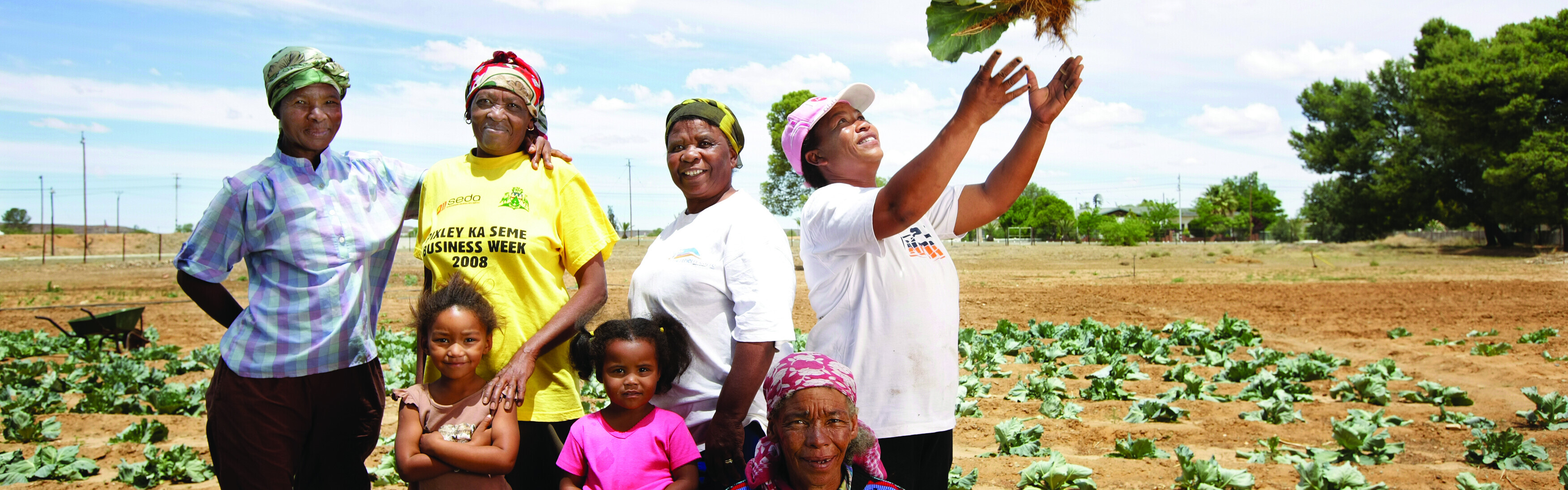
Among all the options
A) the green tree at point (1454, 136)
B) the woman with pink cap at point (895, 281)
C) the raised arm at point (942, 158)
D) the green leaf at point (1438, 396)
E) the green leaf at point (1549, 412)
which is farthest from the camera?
the green tree at point (1454, 136)

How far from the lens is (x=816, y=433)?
7.47ft

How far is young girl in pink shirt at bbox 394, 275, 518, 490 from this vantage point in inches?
99.5

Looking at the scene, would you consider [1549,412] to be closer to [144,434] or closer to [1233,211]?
[144,434]

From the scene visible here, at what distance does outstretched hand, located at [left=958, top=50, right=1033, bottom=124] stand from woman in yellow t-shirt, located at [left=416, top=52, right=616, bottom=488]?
118cm

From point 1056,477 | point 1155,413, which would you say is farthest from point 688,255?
point 1155,413

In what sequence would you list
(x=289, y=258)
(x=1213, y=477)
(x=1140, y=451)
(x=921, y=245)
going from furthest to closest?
(x=1140, y=451)
(x=1213, y=477)
(x=289, y=258)
(x=921, y=245)

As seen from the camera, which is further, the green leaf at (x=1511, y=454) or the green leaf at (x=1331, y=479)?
the green leaf at (x=1511, y=454)

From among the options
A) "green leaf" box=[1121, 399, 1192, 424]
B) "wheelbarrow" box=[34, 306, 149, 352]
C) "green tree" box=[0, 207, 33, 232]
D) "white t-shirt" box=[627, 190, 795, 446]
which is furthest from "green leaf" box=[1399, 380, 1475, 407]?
"green tree" box=[0, 207, 33, 232]

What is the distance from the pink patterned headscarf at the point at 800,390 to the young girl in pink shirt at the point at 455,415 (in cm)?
73

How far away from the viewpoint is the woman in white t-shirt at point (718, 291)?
2404mm

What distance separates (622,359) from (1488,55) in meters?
41.6

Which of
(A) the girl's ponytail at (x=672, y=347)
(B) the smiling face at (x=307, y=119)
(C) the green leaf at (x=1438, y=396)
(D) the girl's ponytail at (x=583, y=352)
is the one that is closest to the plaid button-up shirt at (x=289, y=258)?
(B) the smiling face at (x=307, y=119)

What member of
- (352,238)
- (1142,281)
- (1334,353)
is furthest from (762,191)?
(352,238)

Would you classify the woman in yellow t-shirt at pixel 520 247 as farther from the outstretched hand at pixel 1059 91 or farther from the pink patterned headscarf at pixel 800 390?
the outstretched hand at pixel 1059 91
